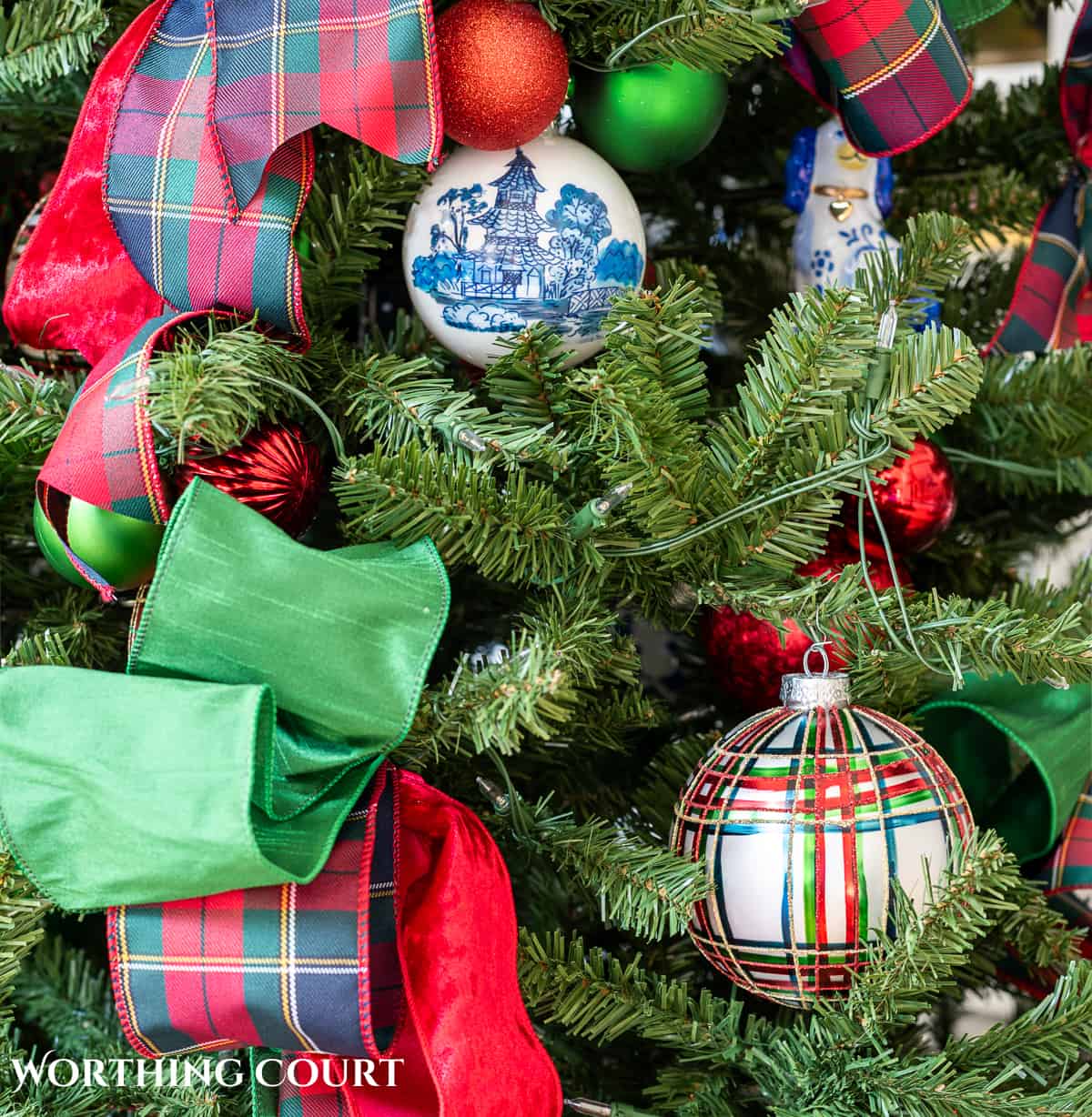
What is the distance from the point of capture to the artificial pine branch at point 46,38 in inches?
20.9

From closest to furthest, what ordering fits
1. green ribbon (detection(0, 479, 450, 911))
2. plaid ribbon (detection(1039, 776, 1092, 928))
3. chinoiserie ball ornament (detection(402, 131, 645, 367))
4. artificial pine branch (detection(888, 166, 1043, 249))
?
green ribbon (detection(0, 479, 450, 911)) → chinoiserie ball ornament (detection(402, 131, 645, 367)) → plaid ribbon (detection(1039, 776, 1092, 928)) → artificial pine branch (detection(888, 166, 1043, 249))

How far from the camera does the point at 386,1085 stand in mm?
498

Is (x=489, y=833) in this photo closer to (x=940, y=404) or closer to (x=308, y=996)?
(x=308, y=996)

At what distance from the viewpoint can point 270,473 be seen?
0.49m

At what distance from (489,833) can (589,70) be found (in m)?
0.36

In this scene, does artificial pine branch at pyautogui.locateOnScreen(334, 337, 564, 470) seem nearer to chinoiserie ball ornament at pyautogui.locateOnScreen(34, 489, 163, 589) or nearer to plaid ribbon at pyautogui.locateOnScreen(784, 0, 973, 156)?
chinoiserie ball ornament at pyautogui.locateOnScreen(34, 489, 163, 589)

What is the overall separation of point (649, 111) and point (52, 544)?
13.0 inches

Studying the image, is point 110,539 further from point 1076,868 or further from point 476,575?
point 1076,868

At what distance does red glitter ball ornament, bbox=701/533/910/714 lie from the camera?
579mm

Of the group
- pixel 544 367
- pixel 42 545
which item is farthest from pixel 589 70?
pixel 42 545

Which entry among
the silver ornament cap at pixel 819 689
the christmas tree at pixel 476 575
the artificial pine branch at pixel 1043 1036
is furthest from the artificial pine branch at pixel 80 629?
the artificial pine branch at pixel 1043 1036

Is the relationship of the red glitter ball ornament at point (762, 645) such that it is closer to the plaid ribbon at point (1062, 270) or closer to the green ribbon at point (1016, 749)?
the green ribbon at point (1016, 749)

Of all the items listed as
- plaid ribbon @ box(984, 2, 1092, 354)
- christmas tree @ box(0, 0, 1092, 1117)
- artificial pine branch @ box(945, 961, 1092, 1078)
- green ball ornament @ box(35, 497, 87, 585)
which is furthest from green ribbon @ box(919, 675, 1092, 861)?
green ball ornament @ box(35, 497, 87, 585)

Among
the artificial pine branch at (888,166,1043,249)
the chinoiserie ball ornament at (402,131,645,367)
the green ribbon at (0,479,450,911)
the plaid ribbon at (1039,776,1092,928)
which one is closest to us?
the green ribbon at (0,479,450,911)
